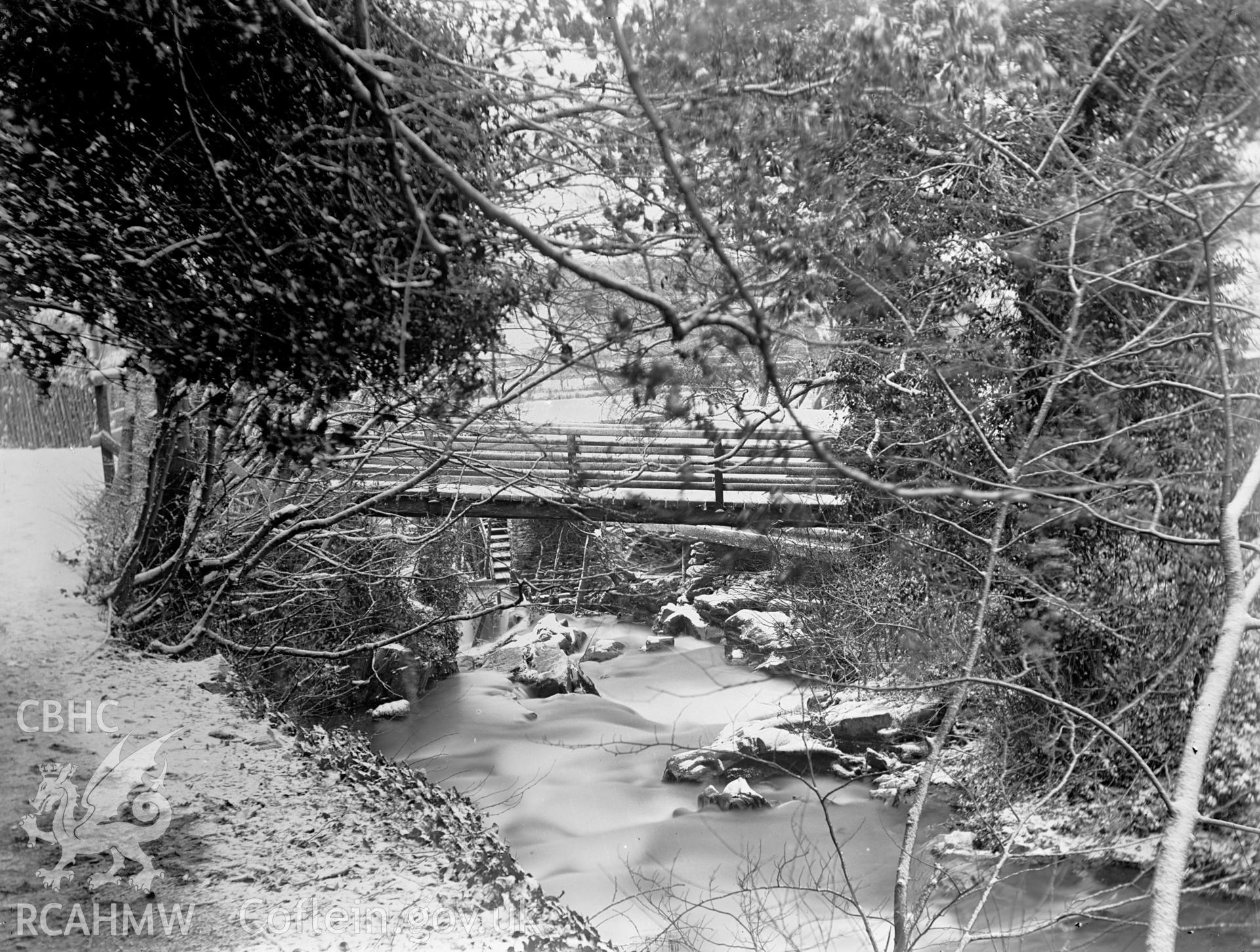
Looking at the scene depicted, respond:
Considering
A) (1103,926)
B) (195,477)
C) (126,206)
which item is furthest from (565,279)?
(1103,926)

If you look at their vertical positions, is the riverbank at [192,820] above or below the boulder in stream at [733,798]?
above

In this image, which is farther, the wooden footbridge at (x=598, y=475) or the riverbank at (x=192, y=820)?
the wooden footbridge at (x=598, y=475)

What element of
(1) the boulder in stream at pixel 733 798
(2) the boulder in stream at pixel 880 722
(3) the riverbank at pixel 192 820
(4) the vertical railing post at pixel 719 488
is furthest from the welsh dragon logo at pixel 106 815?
(2) the boulder in stream at pixel 880 722

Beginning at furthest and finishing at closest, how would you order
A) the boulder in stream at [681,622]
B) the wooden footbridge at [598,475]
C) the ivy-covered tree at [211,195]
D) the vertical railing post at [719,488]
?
1. the boulder in stream at [681,622]
2. the vertical railing post at [719,488]
3. the wooden footbridge at [598,475]
4. the ivy-covered tree at [211,195]

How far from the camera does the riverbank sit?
1.55 metres

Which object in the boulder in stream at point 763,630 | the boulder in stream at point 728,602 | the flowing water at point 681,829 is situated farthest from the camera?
the boulder in stream at point 728,602

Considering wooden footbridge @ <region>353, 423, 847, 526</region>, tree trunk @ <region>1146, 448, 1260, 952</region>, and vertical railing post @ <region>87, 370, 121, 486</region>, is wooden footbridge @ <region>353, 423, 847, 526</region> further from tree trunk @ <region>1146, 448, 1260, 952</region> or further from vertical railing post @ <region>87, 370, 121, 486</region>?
tree trunk @ <region>1146, 448, 1260, 952</region>

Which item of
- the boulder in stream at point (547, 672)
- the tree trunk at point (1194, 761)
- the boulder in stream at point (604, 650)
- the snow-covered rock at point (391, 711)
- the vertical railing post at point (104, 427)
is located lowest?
the snow-covered rock at point (391, 711)

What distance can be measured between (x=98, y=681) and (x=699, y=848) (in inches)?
78.4

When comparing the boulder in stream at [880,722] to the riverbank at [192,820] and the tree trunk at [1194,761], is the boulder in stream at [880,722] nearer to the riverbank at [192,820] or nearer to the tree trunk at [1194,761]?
the riverbank at [192,820]

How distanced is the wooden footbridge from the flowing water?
965 mm

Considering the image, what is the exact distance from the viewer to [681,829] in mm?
3057

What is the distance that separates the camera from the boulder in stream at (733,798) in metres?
3.13

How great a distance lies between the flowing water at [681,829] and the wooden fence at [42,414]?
1.75 m
